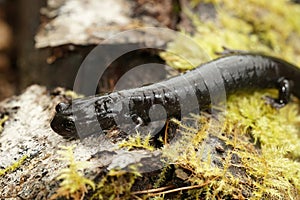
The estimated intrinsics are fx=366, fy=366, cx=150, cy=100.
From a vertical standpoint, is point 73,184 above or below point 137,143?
below

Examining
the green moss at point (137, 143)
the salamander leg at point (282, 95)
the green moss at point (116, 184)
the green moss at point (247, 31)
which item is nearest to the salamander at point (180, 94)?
the salamander leg at point (282, 95)

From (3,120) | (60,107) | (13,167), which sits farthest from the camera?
(3,120)

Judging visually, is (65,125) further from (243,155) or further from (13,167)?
(243,155)

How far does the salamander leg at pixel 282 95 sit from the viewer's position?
4.57 metres

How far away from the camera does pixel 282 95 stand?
4734mm

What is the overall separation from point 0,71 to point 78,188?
17.5 feet

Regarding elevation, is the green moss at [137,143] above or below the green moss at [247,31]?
below

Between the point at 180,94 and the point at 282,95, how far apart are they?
161 centimetres

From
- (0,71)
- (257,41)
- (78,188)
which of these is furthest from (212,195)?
(0,71)

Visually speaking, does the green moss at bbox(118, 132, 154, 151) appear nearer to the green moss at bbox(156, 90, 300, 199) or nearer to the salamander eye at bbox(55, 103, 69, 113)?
the green moss at bbox(156, 90, 300, 199)

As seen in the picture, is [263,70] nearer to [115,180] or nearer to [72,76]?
[72,76]

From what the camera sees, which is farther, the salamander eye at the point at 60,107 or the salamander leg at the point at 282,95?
the salamander leg at the point at 282,95

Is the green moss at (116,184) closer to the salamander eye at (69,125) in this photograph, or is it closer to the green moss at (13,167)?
the salamander eye at (69,125)

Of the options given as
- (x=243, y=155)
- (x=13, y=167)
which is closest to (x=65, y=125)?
(x=13, y=167)
